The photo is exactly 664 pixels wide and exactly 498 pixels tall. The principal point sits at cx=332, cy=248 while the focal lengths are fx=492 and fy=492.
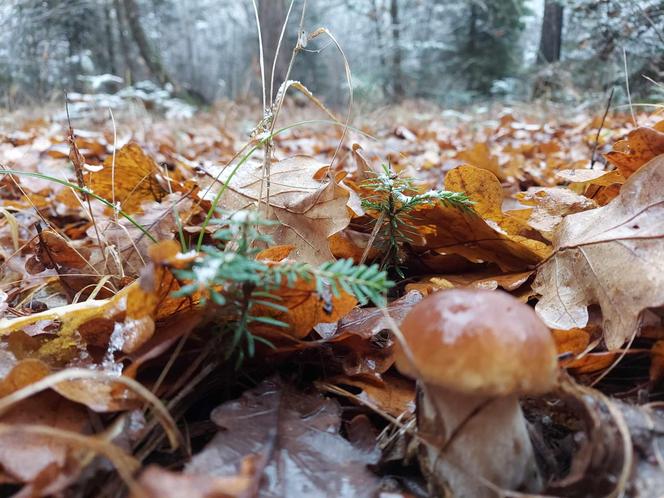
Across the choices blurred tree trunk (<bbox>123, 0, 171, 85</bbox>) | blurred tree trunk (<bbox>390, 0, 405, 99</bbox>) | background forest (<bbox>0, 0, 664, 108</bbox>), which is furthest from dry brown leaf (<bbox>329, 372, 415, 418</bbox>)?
blurred tree trunk (<bbox>390, 0, 405, 99</bbox>)

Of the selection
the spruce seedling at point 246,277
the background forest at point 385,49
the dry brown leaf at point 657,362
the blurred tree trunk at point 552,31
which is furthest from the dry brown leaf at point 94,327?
the blurred tree trunk at point 552,31

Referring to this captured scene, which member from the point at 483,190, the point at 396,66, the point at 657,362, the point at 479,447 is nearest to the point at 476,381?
the point at 479,447

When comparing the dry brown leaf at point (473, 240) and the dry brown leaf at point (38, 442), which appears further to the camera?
the dry brown leaf at point (473, 240)

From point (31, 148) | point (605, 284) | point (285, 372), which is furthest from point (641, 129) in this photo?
point (31, 148)

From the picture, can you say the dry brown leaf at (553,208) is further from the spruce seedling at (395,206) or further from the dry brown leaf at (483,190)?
the spruce seedling at (395,206)

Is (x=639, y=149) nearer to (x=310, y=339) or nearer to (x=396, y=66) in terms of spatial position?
(x=310, y=339)

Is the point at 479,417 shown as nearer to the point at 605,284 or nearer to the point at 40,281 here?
the point at 605,284

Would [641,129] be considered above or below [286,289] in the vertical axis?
above
